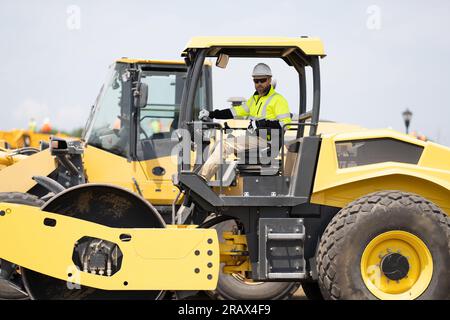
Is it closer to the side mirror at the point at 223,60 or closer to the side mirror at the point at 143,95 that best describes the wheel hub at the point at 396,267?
the side mirror at the point at 223,60

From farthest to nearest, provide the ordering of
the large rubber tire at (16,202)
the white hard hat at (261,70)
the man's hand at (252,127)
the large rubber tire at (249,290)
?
the large rubber tire at (249,290)
the large rubber tire at (16,202)
the white hard hat at (261,70)
the man's hand at (252,127)

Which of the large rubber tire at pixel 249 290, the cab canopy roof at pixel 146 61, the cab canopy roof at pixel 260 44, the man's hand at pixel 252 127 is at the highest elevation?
the cab canopy roof at pixel 260 44

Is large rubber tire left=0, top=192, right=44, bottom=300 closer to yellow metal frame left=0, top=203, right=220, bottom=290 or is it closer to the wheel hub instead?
yellow metal frame left=0, top=203, right=220, bottom=290

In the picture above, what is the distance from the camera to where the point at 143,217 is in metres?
7.45

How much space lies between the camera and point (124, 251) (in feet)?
23.5

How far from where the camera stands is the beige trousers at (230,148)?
24.4 ft

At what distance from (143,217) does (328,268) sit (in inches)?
66.8

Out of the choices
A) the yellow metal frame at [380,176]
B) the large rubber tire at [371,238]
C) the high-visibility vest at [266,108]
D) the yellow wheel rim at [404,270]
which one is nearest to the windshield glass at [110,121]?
the high-visibility vest at [266,108]

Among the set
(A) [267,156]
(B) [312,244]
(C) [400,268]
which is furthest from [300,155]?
(C) [400,268]

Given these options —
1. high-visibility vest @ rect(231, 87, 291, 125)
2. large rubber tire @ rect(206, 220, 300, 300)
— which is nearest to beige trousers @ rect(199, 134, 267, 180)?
high-visibility vest @ rect(231, 87, 291, 125)

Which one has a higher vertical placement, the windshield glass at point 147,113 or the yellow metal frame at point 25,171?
the windshield glass at point 147,113

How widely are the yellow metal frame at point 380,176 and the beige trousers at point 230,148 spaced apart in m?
0.59
